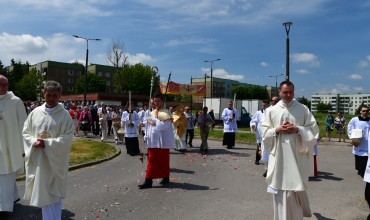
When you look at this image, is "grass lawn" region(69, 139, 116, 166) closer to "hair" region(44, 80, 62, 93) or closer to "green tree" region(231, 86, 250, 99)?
"hair" region(44, 80, 62, 93)

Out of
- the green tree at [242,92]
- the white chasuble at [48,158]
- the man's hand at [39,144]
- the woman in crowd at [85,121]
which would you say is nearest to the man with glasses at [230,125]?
the woman in crowd at [85,121]

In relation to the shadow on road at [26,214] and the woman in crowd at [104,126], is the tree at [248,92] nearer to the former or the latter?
the woman in crowd at [104,126]

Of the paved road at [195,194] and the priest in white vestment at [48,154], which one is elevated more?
the priest in white vestment at [48,154]

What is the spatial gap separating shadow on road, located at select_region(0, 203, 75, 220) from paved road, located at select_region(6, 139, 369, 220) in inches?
0.6

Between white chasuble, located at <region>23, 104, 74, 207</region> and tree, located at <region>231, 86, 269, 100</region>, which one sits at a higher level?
tree, located at <region>231, 86, 269, 100</region>

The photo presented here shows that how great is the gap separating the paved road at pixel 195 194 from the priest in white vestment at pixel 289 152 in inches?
39.2

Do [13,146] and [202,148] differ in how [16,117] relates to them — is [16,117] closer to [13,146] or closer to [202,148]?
[13,146]

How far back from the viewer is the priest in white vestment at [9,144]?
5.44 meters

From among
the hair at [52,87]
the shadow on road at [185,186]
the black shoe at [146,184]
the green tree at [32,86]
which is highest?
the green tree at [32,86]

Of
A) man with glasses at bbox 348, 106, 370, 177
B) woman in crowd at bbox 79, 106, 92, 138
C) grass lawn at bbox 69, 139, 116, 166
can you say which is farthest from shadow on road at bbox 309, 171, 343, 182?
woman in crowd at bbox 79, 106, 92, 138

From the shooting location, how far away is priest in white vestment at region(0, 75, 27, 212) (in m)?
5.44

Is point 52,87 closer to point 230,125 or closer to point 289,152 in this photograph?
point 289,152

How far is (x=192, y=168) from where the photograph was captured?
10.4m

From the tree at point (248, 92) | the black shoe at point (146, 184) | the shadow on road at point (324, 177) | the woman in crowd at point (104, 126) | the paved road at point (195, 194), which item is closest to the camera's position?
the paved road at point (195, 194)
